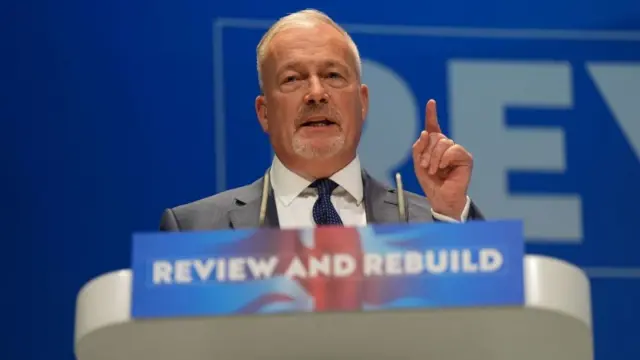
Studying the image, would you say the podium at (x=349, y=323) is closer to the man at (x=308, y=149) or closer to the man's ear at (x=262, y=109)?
the man at (x=308, y=149)

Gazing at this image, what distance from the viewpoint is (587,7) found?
9.84 feet

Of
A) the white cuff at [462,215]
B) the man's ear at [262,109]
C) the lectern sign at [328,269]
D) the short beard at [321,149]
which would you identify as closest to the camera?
the lectern sign at [328,269]

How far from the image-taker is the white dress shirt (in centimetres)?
202

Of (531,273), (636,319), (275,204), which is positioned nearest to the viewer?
(531,273)

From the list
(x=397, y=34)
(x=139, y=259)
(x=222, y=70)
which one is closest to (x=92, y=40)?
(x=222, y=70)

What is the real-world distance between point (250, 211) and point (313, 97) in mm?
238

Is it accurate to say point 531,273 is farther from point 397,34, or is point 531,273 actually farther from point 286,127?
point 397,34

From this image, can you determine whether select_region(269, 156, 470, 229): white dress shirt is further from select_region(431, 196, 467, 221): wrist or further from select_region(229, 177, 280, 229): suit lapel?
select_region(431, 196, 467, 221): wrist

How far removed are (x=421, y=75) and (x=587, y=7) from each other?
18.3 inches

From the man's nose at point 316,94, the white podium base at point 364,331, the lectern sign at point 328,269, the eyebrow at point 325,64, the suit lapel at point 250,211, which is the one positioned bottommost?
the white podium base at point 364,331

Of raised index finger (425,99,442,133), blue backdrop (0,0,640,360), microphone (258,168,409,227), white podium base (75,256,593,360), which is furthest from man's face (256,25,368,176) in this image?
white podium base (75,256,593,360)

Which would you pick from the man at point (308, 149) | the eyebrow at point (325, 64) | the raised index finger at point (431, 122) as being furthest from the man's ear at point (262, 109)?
the raised index finger at point (431, 122)

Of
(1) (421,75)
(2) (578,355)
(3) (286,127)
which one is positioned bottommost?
(2) (578,355)

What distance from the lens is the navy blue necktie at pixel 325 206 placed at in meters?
1.96
